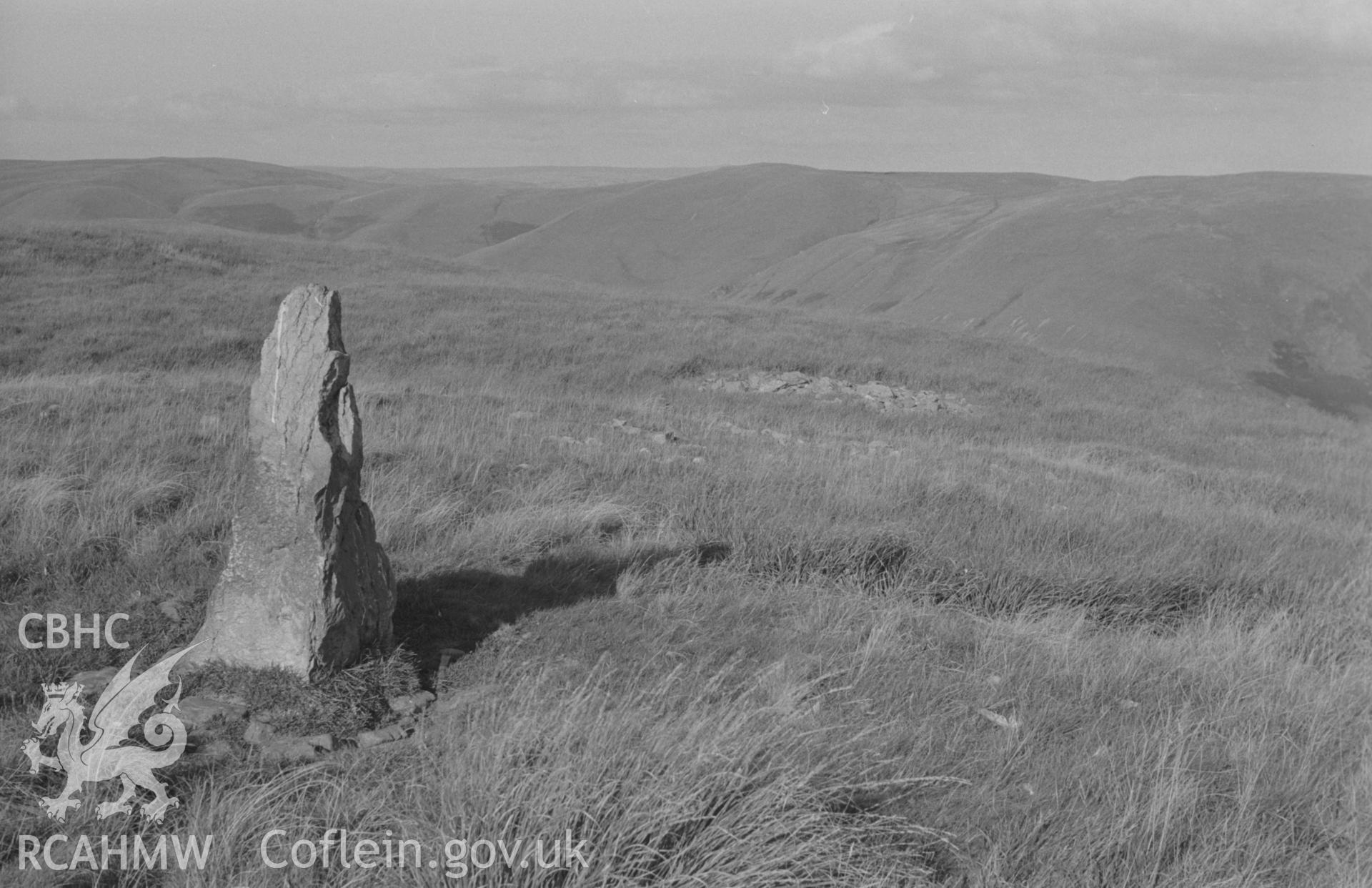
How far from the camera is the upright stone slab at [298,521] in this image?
4199 mm

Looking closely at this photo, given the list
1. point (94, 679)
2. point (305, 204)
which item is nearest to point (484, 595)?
point (94, 679)

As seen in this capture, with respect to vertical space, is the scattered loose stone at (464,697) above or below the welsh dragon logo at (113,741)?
below

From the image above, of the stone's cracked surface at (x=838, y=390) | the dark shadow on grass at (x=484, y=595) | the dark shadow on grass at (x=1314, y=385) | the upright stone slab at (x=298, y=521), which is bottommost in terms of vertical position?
the dark shadow on grass at (x=1314, y=385)

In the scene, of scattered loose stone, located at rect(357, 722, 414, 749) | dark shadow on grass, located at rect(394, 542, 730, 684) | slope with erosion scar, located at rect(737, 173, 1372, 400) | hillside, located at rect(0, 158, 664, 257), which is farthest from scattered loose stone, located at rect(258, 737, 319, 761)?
→ hillside, located at rect(0, 158, 664, 257)

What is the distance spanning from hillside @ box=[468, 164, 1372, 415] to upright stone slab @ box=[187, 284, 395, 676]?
2855cm

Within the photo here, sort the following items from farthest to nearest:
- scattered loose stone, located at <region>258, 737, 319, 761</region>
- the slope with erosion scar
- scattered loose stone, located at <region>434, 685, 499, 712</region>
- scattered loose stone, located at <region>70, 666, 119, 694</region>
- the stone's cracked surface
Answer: the slope with erosion scar < the stone's cracked surface < scattered loose stone, located at <region>434, 685, 499, 712</region> < scattered loose stone, located at <region>70, 666, 119, 694</region> < scattered loose stone, located at <region>258, 737, 319, 761</region>

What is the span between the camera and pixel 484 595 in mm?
5371

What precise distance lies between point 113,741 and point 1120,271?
185 feet

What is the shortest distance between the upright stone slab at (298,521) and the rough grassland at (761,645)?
0.93 ft

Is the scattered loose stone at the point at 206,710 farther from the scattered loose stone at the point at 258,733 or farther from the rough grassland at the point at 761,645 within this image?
the rough grassland at the point at 761,645

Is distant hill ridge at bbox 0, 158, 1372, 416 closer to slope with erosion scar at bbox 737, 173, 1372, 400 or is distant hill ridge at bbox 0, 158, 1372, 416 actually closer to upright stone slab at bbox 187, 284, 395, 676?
slope with erosion scar at bbox 737, 173, 1372, 400

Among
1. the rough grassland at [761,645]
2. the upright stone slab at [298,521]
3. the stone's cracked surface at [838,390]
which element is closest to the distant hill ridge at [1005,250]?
the stone's cracked surface at [838,390]

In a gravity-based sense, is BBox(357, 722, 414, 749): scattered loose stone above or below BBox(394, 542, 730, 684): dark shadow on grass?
below

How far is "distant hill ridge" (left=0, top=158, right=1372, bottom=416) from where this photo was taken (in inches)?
1783
